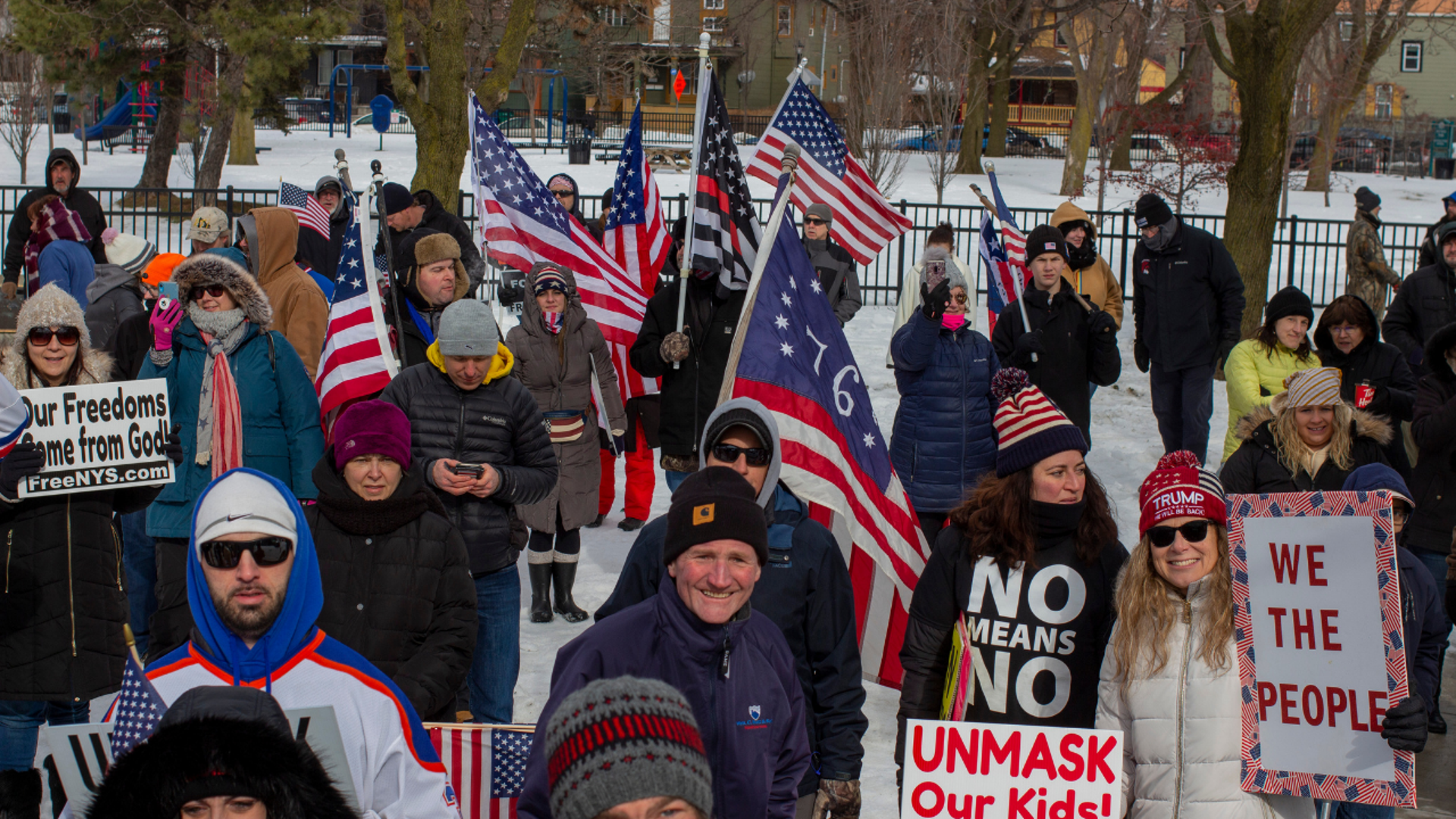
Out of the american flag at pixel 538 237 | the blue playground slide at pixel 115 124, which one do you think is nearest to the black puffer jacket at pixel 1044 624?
the american flag at pixel 538 237

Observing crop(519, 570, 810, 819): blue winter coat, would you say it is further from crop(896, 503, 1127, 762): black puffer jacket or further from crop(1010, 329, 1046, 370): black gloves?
crop(1010, 329, 1046, 370): black gloves

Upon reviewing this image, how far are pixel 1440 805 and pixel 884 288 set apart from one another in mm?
13906

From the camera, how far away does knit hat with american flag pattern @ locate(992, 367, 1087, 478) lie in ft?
13.7

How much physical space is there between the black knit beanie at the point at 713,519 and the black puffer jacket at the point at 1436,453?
14.8ft

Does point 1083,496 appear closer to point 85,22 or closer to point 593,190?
point 85,22

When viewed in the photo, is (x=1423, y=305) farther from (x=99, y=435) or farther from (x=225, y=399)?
(x=99, y=435)

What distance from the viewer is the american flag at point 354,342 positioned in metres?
6.69

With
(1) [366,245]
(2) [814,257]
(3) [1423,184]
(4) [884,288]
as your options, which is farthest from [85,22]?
(3) [1423,184]

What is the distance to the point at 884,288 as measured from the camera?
63.1 ft

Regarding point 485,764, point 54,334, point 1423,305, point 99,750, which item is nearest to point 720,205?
point 54,334

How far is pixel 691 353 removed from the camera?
8680mm

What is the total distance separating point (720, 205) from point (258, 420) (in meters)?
2.97

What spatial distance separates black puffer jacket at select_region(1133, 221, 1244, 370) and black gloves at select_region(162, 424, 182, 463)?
254 inches

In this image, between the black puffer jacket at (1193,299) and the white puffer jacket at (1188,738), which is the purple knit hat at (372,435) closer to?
the white puffer jacket at (1188,738)
